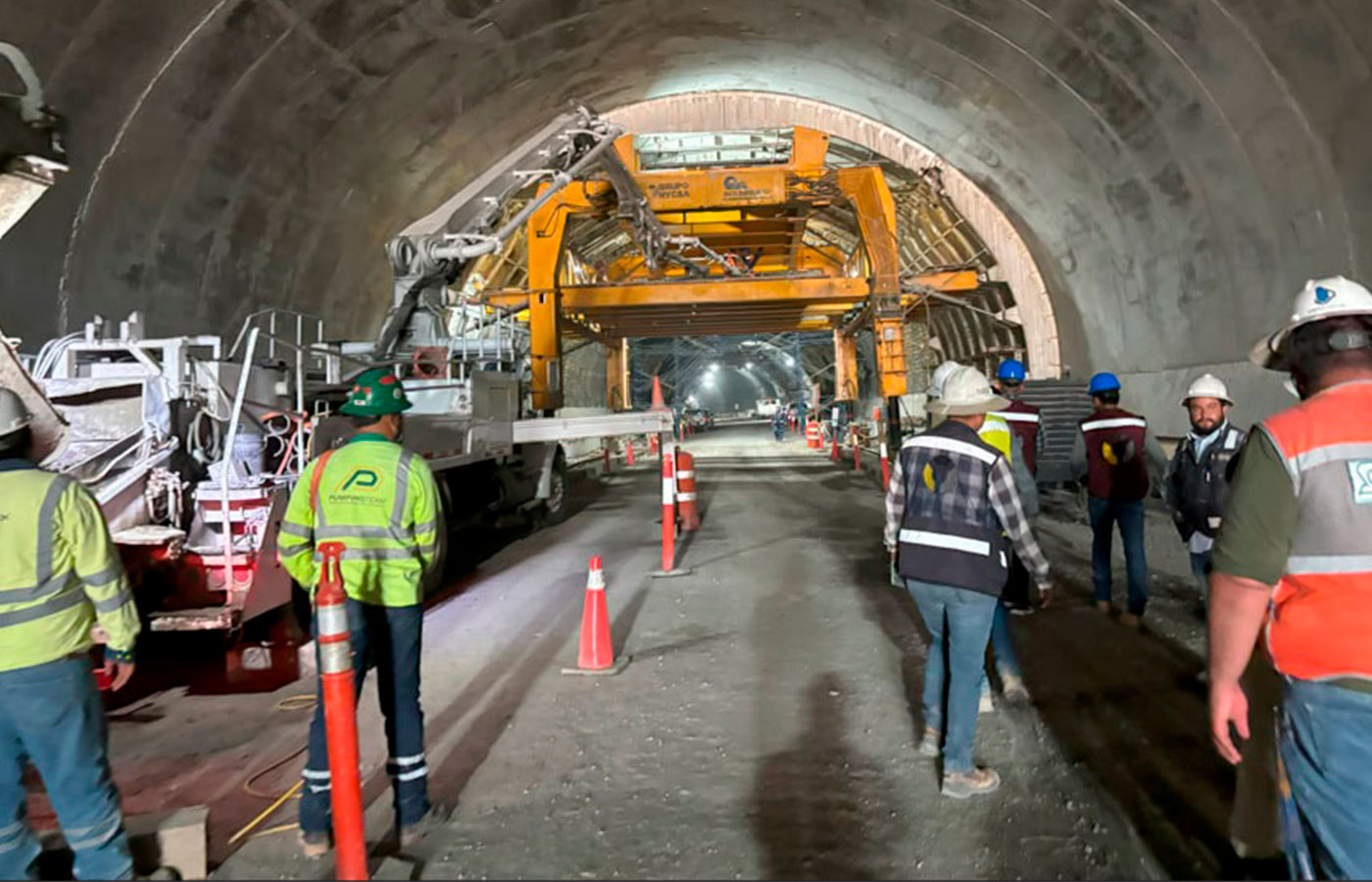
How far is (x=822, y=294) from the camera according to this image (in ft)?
48.5

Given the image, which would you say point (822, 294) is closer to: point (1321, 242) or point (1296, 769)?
point (1321, 242)

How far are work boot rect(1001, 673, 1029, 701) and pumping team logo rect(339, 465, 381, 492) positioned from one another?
3.46 meters

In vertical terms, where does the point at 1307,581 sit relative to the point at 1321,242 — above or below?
below

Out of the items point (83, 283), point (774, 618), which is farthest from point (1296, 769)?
point (83, 283)

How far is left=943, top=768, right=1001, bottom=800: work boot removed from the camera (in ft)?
11.0

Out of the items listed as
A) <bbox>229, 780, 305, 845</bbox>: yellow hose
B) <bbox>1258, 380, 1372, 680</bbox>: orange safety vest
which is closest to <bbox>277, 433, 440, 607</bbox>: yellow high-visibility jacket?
<bbox>229, 780, 305, 845</bbox>: yellow hose

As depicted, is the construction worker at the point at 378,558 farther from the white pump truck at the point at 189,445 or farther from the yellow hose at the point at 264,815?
the white pump truck at the point at 189,445

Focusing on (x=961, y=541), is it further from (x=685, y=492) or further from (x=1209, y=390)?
(x=685, y=492)

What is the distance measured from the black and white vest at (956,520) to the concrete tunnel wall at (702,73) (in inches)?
228

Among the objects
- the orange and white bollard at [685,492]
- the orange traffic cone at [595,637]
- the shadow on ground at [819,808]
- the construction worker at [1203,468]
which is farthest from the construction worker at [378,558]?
→ the orange and white bollard at [685,492]

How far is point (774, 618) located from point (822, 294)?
972cm

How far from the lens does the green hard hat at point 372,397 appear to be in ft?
10.4

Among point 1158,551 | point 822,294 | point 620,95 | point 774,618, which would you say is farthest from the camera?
point 620,95

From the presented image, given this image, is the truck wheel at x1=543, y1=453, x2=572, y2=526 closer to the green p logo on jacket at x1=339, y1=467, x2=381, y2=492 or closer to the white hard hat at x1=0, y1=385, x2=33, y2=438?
the green p logo on jacket at x1=339, y1=467, x2=381, y2=492
